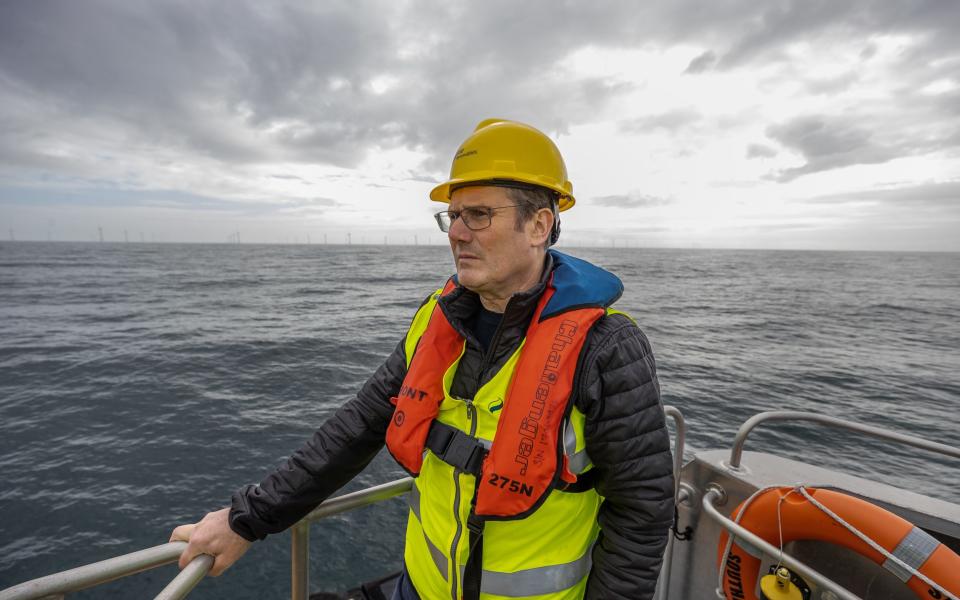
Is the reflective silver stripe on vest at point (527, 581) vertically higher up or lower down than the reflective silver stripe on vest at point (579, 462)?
lower down

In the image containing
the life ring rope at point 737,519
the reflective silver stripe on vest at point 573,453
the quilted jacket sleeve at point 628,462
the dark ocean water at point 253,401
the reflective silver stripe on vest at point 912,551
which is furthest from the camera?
the dark ocean water at point 253,401

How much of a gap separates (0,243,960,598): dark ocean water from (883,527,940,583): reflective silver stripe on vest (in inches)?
219

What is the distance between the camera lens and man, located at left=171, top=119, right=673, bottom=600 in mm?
1454

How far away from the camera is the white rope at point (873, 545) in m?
1.78

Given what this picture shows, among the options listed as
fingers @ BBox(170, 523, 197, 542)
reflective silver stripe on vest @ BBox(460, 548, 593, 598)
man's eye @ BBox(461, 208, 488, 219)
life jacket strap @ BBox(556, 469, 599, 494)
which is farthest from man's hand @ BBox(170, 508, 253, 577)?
man's eye @ BBox(461, 208, 488, 219)

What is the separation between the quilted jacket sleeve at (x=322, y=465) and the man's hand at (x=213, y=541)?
4 centimetres

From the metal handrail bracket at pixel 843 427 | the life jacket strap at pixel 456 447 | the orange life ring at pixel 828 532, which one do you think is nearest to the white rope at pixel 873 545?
the orange life ring at pixel 828 532

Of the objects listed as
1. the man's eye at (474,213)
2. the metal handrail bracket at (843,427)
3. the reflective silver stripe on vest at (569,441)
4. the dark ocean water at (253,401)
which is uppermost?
the man's eye at (474,213)

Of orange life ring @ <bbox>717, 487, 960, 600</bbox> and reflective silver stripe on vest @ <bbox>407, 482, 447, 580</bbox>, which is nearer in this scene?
reflective silver stripe on vest @ <bbox>407, 482, 447, 580</bbox>

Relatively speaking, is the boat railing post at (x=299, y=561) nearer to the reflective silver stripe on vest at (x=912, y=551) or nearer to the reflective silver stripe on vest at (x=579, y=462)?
the reflective silver stripe on vest at (x=579, y=462)

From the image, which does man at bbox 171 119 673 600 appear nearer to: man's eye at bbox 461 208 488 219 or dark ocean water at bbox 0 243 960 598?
man's eye at bbox 461 208 488 219

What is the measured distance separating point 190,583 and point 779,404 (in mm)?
13831

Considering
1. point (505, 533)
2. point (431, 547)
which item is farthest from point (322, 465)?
point (505, 533)

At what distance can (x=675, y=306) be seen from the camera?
3041 centimetres
